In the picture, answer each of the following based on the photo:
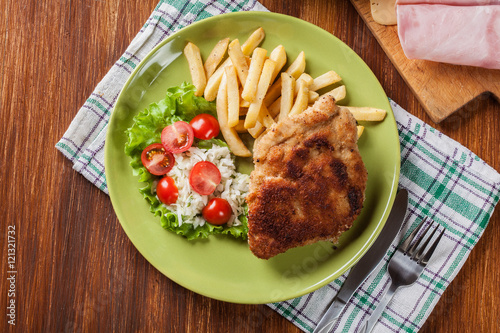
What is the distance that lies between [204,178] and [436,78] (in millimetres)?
2283

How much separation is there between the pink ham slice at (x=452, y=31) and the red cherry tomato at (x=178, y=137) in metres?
2.02

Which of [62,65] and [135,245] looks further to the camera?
[62,65]

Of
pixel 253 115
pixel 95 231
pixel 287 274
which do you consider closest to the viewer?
pixel 253 115

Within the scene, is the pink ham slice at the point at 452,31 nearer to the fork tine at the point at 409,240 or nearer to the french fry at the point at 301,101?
the french fry at the point at 301,101

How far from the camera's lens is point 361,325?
3613 mm

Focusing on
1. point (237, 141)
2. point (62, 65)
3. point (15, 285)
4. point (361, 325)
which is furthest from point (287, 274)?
point (62, 65)

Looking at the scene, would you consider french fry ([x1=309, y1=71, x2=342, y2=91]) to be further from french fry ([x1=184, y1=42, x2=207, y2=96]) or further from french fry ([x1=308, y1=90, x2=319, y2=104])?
french fry ([x1=184, y1=42, x2=207, y2=96])

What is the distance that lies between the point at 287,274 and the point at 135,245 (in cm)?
133

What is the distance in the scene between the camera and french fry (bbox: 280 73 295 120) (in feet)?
10.8

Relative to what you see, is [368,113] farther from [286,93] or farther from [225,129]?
[225,129]

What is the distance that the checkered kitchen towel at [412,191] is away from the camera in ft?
11.9

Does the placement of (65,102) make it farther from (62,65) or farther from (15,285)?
(15,285)

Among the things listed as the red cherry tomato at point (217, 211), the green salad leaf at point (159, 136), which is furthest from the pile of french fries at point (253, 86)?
the red cherry tomato at point (217, 211)

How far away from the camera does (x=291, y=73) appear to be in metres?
3.47
